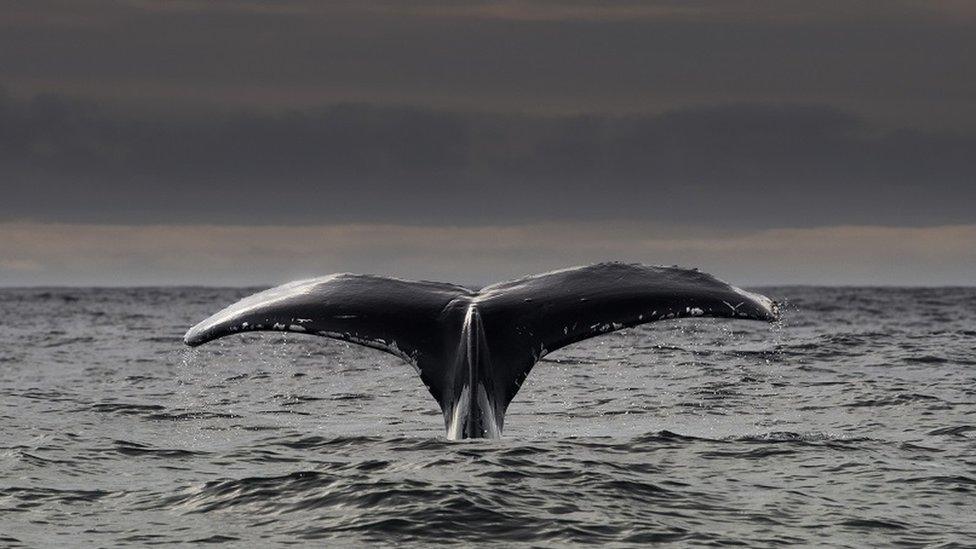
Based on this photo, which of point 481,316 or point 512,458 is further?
point 512,458

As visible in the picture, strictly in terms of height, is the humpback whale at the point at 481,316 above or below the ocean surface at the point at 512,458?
above

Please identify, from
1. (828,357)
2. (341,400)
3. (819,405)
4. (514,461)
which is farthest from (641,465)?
(828,357)

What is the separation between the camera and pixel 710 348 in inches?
1123

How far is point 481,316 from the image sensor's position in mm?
9195

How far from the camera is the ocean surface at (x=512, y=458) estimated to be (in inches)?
344

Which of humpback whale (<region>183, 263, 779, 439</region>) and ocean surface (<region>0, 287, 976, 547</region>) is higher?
humpback whale (<region>183, 263, 779, 439</region>)

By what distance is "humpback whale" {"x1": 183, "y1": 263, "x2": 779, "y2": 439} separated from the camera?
28.9ft

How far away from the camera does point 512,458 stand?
34.9 feet

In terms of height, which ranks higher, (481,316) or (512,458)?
(481,316)

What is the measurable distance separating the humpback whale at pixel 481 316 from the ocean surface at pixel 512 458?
84cm

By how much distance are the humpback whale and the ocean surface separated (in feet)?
2.75

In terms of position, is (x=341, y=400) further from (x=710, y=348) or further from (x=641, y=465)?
(x=710, y=348)

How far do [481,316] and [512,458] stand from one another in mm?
1863

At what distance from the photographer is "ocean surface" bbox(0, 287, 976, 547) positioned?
873 cm
